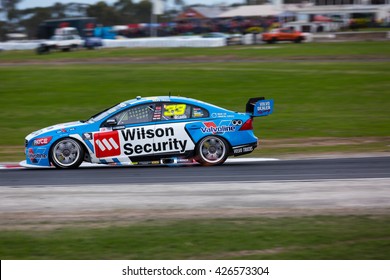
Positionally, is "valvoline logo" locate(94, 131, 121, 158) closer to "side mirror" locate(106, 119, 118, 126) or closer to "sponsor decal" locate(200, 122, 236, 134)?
"side mirror" locate(106, 119, 118, 126)

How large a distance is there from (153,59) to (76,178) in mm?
28066

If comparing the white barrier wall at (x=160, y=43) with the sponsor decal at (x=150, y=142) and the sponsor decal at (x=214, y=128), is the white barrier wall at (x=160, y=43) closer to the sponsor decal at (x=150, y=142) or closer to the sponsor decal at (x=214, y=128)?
the sponsor decal at (x=214, y=128)

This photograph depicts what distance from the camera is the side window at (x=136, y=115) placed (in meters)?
13.4

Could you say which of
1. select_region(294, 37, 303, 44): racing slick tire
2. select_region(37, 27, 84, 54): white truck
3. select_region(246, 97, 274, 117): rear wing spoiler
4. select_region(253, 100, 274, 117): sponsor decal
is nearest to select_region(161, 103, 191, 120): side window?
select_region(246, 97, 274, 117): rear wing spoiler

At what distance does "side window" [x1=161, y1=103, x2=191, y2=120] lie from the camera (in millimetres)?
13453

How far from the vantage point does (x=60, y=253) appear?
24.6 ft

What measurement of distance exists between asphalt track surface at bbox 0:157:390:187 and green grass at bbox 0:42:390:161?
11.3ft

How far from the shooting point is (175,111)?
1351 centimetres

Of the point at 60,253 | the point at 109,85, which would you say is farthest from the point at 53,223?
the point at 109,85

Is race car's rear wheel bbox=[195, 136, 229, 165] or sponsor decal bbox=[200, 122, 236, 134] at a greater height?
sponsor decal bbox=[200, 122, 236, 134]

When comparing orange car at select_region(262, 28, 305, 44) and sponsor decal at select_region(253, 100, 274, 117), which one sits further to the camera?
orange car at select_region(262, 28, 305, 44)

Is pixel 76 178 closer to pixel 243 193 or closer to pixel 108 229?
pixel 243 193

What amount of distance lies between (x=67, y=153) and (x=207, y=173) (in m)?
2.63

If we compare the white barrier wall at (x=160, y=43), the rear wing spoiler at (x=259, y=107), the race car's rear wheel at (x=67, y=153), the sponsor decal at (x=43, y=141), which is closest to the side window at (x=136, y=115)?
the race car's rear wheel at (x=67, y=153)
